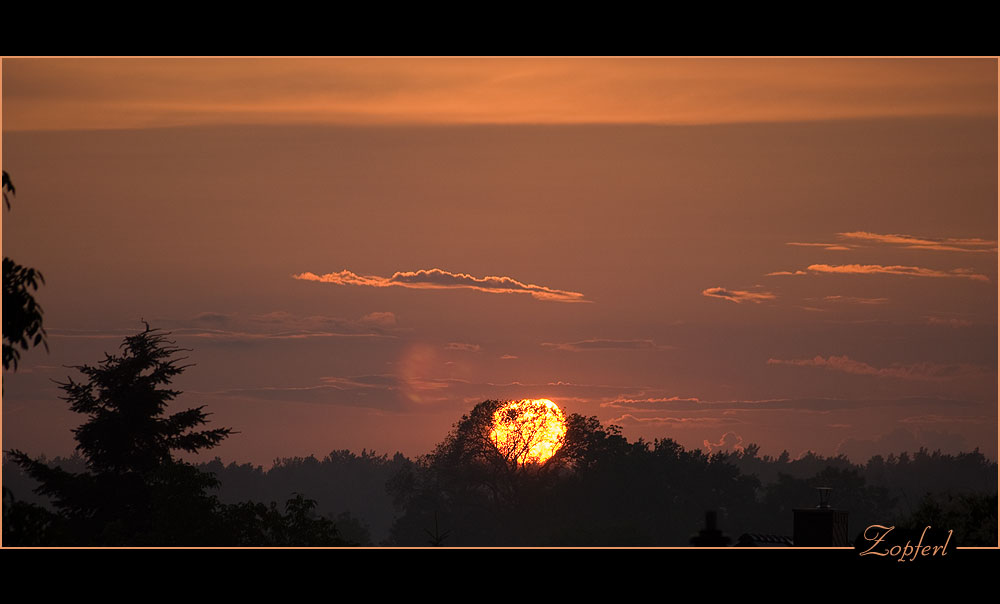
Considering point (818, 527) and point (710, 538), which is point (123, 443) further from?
point (710, 538)

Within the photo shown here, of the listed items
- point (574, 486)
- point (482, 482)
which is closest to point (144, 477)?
point (482, 482)

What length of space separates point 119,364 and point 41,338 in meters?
30.5

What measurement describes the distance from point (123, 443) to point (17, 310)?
97.0 ft

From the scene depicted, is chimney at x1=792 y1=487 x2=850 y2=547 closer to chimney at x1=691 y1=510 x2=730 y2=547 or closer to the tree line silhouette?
chimney at x1=691 y1=510 x2=730 y2=547

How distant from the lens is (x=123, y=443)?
4356cm

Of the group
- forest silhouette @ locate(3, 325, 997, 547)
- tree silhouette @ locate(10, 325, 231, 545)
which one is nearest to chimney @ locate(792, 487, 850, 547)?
tree silhouette @ locate(10, 325, 231, 545)

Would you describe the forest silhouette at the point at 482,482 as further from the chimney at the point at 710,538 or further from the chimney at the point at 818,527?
the chimney at the point at 710,538

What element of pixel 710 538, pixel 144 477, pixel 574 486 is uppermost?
pixel 574 486

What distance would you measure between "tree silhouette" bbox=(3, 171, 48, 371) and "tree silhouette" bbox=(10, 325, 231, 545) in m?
24.6

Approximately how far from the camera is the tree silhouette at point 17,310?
15.2 metres

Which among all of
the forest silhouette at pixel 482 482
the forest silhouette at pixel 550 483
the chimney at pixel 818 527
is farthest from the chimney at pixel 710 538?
the forest silhouette at pixel 550 483
